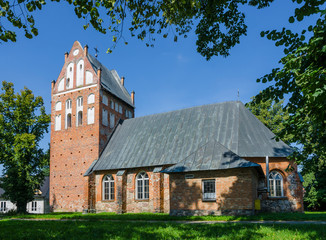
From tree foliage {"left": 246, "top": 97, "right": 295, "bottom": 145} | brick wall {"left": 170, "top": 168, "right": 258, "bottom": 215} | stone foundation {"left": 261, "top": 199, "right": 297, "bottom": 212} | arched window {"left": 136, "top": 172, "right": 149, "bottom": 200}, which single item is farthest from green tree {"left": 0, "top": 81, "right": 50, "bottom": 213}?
tree foliage {"left": 246, "top": 97, "right": 295, "bottom": 145}

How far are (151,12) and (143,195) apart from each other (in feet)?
63.0

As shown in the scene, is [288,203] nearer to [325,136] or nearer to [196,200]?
[196,200]

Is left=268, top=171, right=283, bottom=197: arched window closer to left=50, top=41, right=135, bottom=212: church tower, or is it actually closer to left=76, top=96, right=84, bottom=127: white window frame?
left=50, top=41, right=135, bottom=212: church tower

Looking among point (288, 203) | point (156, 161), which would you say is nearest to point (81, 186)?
point (156, 161)

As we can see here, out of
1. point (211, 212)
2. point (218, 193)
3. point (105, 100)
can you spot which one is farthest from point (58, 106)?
point (211, 212)

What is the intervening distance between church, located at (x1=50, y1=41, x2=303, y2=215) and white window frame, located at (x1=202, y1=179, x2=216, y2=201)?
60 millimetres

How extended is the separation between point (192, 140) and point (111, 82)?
13395 mm

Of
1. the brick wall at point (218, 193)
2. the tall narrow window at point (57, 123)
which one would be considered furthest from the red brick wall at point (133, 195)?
the tall narrow window at point (57, 123)

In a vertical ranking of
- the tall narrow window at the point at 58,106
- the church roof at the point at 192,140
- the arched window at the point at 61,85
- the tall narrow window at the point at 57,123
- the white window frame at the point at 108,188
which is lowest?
the white window frame at the point at 108,188

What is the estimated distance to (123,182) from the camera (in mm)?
24906

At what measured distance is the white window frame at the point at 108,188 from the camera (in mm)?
26062

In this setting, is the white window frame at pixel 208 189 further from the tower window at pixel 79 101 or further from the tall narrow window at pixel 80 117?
the tower window at pixel 79 101

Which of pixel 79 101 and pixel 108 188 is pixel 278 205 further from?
pixel 79 101

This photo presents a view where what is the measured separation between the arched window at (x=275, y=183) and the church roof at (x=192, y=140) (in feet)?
5.19
